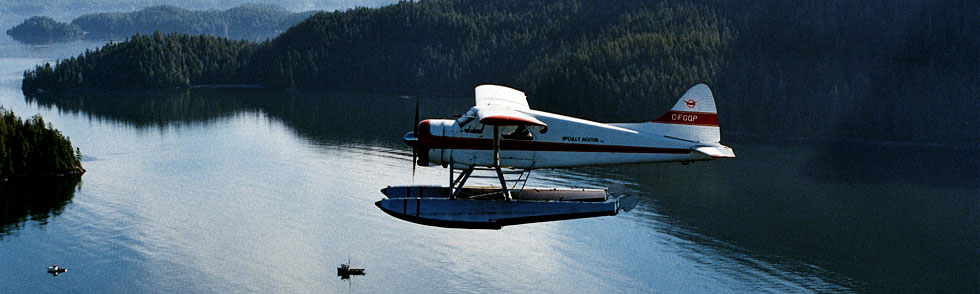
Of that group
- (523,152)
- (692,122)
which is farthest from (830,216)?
(523,152)

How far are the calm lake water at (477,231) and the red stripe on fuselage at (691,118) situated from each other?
25827 mm

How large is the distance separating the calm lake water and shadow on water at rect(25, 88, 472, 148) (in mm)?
17866

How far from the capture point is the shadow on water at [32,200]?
77.1 meters

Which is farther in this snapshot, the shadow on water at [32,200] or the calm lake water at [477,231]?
the shadow on water at [32,200]

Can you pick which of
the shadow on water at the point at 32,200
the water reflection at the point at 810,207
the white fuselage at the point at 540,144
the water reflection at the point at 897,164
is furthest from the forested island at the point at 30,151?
the water reflection at the point at 897,164

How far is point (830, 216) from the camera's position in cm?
7981

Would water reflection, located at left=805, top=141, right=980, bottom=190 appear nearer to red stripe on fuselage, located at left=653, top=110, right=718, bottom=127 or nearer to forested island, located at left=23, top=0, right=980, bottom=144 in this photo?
forested island, located at left=23, top=0, right=980, bottom=144

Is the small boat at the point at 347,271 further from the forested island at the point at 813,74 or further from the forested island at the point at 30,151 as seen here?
the forested island at the point at 813,74

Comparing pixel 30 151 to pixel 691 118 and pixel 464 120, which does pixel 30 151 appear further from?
pixel 691 118

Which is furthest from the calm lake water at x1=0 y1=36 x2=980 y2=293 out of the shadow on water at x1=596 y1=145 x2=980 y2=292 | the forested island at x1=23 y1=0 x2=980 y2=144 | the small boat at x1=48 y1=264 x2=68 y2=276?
the forested island at x1=23 y1=0 x2=980 y2=144

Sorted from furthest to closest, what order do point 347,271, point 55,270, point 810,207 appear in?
point 810,207, point 55,270, point 347,271

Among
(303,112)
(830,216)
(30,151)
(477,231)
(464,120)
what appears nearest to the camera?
(464,120)

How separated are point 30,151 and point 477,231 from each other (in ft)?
151

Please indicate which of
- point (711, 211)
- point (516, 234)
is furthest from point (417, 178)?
point (711, 211)
